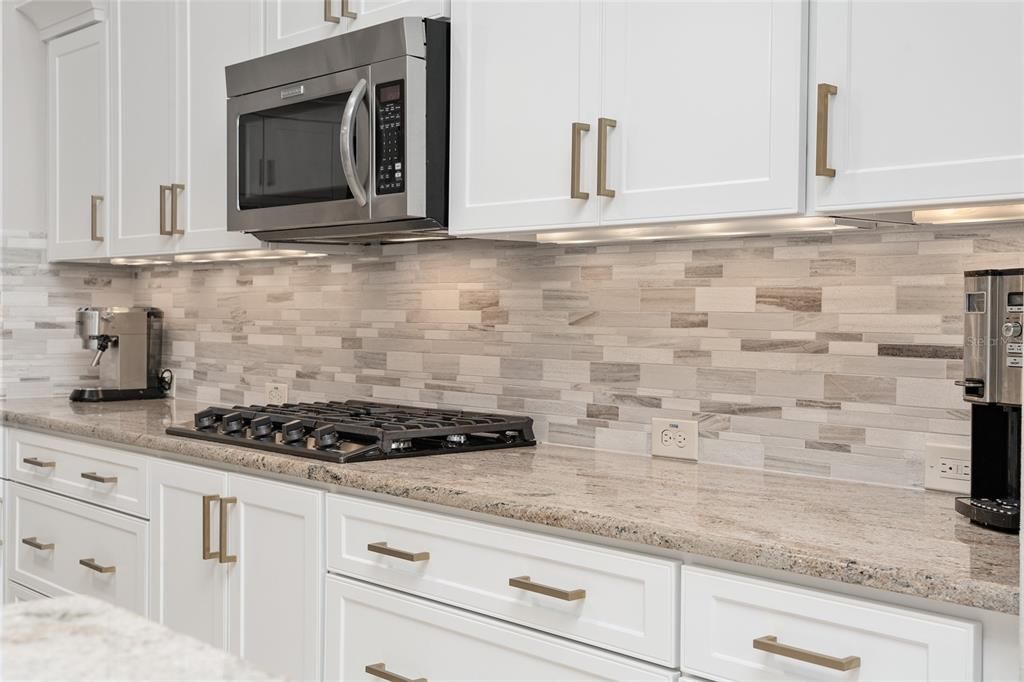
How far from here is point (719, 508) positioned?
1.74 meters

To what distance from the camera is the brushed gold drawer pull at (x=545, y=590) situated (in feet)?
5.52

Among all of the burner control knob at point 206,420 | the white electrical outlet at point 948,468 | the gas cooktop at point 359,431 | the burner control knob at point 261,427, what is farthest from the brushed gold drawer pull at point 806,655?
the burner control knob at point 206,420

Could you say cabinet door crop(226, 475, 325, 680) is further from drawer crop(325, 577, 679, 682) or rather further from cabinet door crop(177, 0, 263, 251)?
cabinet door crop(177, 0, 263, 251)

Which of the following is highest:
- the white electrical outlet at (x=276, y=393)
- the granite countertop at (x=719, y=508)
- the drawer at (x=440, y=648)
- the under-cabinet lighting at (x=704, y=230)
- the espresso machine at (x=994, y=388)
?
the under-cabinet lighting at (x=704, y=230)

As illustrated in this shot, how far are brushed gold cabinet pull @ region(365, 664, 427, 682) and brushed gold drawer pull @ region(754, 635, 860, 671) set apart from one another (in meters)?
0.78

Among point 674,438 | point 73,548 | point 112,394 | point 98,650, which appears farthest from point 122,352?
point 98,650

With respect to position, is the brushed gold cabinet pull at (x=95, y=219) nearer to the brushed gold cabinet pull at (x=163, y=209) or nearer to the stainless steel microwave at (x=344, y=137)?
the brushed gold cabinet pull at (x=163, y=209)

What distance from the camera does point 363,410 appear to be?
280 centimetres

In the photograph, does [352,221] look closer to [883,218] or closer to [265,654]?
[265,654]

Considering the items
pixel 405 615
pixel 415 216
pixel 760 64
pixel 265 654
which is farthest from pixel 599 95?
pixel 265 654

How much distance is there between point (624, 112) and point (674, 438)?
0.77 m

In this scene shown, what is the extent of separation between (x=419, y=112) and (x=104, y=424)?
53.1 inches

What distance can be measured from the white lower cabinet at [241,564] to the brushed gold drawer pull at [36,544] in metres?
0.61

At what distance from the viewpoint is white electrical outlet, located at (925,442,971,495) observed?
1.88m
